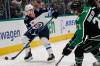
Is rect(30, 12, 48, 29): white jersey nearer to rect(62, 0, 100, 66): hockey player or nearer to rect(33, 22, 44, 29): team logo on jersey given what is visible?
rect(33, 22, 44, 29): team logo on jersey

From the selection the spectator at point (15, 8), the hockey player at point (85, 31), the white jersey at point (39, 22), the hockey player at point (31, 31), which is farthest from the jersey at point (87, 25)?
the spectator at point (15, 8)

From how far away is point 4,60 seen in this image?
8438 mm

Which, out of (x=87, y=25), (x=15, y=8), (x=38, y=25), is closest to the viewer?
(x=87, y=25)

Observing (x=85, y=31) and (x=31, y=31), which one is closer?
(x=85, y=31)

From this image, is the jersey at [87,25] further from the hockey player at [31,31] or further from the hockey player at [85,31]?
the hockey player at [31,31]

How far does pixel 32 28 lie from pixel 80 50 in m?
2.55

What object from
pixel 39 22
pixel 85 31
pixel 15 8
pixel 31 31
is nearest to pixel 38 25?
pixel 39 22

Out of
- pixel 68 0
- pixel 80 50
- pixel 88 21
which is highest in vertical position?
pixel 88 21

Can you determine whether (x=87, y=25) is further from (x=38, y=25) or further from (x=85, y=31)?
(x=38, y=25)

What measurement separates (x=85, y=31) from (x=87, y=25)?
110 millimetres

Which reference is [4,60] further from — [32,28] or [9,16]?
[9,16]

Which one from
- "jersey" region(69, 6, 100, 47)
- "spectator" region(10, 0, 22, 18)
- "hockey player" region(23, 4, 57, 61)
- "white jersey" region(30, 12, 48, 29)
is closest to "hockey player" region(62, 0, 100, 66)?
"jersey" region(69, 6, 100, 47)

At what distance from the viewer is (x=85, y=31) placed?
19.3ft

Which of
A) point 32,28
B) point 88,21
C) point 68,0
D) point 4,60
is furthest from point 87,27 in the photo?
point 68,0
